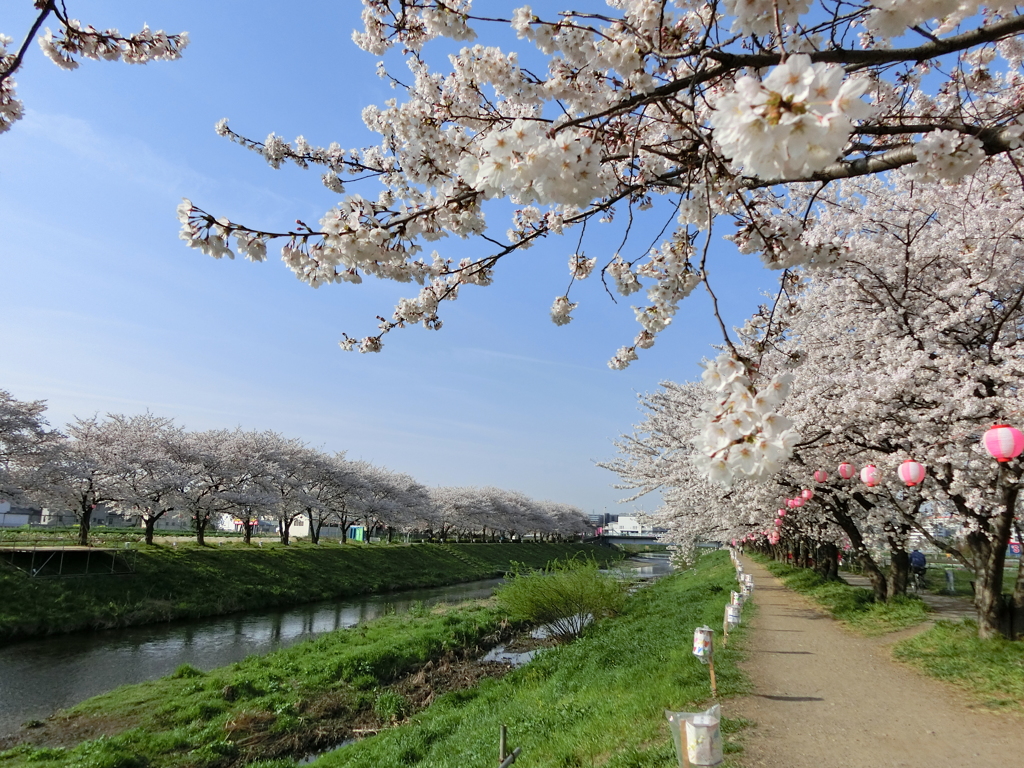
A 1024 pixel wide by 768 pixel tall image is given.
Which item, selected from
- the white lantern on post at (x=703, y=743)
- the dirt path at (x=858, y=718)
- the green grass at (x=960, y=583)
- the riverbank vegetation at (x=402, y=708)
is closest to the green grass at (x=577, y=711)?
the riverbank vegetation at (x=402, y=708)

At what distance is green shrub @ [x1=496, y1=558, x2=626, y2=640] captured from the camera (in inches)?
583

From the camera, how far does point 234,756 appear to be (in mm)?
8508

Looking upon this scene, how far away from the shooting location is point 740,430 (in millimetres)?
1810

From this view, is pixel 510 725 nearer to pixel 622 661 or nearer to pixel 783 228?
pixel 622 661

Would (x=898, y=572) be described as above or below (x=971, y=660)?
above

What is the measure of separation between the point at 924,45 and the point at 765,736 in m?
6.04

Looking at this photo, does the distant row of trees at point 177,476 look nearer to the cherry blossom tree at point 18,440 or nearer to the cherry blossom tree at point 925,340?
the cherry blossom tree at point 18,440

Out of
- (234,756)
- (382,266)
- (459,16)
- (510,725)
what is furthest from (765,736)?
(234,756)

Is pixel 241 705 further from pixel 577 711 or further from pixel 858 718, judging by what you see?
pixel 858 718

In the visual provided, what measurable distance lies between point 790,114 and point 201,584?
2503 centimetres

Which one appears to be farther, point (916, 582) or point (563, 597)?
point (916, 582)

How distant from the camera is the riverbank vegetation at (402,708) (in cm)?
686

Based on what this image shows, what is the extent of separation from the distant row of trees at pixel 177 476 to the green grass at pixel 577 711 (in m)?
20.9

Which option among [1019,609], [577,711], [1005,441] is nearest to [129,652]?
[577,711]
